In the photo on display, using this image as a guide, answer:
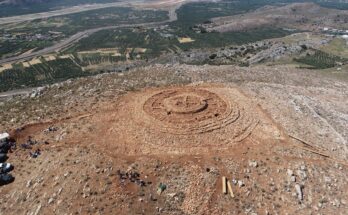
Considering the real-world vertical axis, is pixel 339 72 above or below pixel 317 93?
Result: below

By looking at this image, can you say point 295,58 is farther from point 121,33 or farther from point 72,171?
point 121,33

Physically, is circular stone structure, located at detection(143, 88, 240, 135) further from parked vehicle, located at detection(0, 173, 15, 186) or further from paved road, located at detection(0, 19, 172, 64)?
paved road, located at detection(0, 19, 172, 64)

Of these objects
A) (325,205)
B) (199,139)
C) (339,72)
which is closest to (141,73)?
(199,139)

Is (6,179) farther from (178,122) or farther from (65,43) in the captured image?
(65,43)

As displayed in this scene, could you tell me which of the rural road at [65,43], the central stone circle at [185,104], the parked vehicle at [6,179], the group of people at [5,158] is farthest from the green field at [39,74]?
the parked vehicle at [6,179]

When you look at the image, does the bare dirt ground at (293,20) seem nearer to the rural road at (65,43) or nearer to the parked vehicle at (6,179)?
the rural road at (65,43)

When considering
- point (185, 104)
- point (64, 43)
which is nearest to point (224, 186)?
point (185, 104)

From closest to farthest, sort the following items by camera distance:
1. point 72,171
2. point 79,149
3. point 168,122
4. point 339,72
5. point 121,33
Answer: point 72,171 < point 79,149 < point 168,122 < point 339,72 < point 121,33

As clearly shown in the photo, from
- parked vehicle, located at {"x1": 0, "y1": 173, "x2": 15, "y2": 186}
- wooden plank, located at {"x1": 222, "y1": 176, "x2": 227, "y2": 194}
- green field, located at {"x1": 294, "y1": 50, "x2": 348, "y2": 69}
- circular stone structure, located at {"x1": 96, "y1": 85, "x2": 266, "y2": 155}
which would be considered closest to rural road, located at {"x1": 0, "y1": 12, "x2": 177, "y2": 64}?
green field, located at {"x1": 294, "y1": 50, "x2": 348, "y2": 69}
